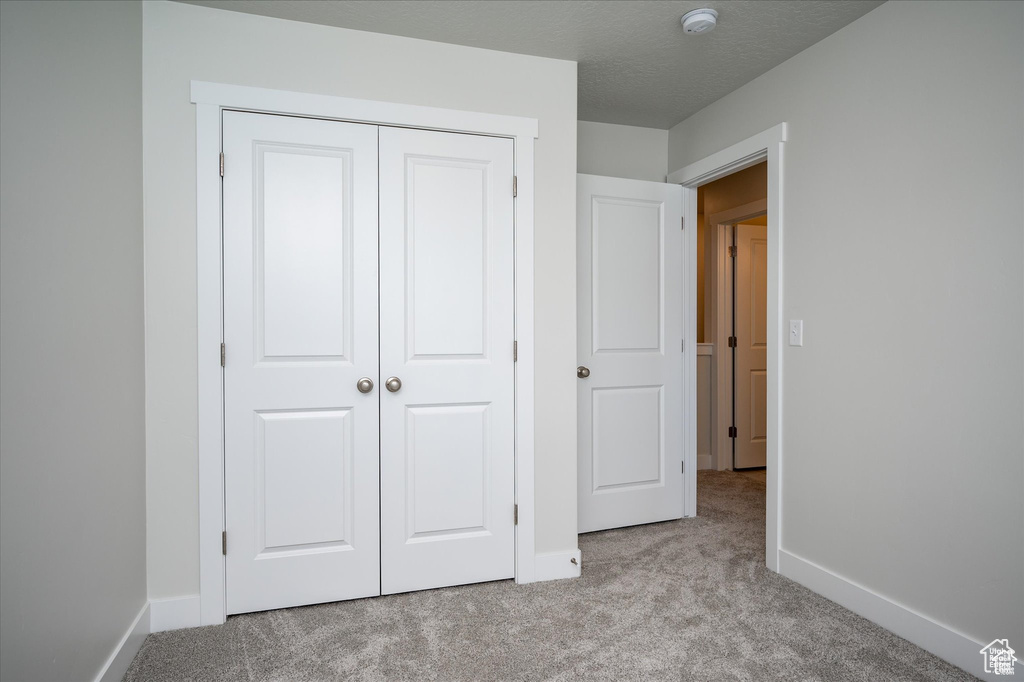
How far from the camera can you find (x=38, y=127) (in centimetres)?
139

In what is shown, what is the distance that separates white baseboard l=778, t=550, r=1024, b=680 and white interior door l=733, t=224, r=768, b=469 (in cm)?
213

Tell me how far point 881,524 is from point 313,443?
2.26 metres

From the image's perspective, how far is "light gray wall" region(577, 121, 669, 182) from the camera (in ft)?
11.0

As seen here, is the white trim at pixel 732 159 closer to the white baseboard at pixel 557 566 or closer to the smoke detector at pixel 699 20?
the smoke detector at pixel 699 20

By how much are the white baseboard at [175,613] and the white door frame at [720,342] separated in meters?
3.77

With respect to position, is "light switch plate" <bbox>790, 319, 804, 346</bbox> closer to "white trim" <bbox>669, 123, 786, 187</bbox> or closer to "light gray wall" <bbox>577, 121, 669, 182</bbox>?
"white trim" <bbox>669, 123, 786, 187</bbox>

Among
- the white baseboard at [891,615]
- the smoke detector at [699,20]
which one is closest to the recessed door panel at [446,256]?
the smoke detector at [699,20]

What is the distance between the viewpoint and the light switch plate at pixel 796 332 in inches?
99.0

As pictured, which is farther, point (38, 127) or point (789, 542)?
point (789, 542)

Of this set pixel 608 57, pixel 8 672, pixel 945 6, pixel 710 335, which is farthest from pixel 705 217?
pixel 8 672

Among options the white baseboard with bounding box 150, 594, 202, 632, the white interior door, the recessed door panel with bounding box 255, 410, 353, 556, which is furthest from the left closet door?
the white interior door

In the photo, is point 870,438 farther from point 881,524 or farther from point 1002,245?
point 1002,245

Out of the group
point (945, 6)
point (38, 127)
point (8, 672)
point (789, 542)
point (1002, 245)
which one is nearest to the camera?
point (8, 672)

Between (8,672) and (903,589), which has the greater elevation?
(8,672)
